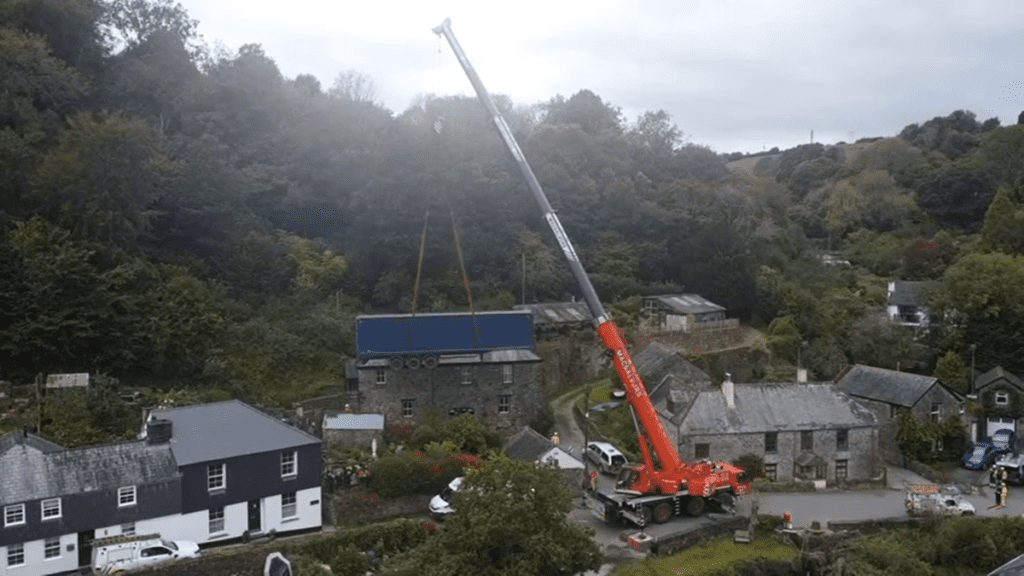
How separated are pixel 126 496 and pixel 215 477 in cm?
215

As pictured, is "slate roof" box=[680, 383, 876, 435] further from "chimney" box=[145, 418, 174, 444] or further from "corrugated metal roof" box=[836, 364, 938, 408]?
"chimney" box=[145, 418, 174, 444]

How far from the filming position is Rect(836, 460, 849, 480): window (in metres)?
28.6

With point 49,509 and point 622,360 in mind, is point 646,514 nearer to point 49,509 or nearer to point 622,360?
point 622,360

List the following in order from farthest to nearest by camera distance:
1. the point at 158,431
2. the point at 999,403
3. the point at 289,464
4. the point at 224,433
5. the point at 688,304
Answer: the point at 688,304 < the point at 999,403 < the point at 289,464 < the point at 224,433 < the point at 158,431

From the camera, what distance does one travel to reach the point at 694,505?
23.5 meters

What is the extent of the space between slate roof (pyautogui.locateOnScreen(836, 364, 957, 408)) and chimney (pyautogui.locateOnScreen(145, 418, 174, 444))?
1006 inches

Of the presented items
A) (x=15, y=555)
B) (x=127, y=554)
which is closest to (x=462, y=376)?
(x=127, y=554)

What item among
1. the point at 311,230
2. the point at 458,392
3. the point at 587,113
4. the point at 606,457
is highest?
the point at 587,113

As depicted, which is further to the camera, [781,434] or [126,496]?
[781,434]

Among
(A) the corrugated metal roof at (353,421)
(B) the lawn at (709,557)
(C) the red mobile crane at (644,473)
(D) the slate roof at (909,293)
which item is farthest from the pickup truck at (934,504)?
(D) the slate roof at (909,293)

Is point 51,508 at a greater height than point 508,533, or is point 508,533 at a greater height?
point 508,533

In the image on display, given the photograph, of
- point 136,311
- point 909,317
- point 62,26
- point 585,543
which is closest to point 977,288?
point 909,317

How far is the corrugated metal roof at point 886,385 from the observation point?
105ft

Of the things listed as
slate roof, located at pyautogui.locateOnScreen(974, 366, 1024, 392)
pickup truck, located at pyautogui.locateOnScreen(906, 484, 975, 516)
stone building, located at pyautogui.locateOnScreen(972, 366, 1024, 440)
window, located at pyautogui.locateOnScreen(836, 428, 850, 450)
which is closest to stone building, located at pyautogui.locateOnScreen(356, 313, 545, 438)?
window, located at pyautogui.locateOnScreen(836, 428, 850, 450)
